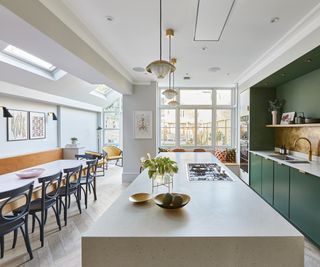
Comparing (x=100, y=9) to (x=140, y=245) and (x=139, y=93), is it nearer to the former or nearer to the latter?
(x=140, y=245)

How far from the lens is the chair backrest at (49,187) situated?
2488mm

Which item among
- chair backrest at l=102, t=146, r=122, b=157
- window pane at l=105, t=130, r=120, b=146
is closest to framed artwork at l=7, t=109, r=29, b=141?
chair backrest at l=102, t=146, r=122, b=157

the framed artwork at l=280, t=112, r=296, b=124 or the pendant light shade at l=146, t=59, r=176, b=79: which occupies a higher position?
the pendant light shade at l=146, t=59, r=176, b=79

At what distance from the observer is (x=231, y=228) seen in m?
1.13

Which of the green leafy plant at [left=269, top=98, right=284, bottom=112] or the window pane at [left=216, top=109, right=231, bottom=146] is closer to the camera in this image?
the green leafy plant at [left=269, top=98, right=284, bottom=112]

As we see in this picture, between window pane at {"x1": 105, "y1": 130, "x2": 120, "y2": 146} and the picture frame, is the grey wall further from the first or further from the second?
the picture frame

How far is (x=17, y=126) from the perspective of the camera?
187 inches

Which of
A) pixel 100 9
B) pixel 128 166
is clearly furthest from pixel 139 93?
pixel 100 9

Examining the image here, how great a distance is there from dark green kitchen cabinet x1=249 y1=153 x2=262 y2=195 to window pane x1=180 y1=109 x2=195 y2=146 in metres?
2.42

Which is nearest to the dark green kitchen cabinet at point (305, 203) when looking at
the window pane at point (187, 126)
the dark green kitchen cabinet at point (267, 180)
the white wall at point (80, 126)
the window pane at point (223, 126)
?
the dark green kitchen cabinet at point (267, 180)

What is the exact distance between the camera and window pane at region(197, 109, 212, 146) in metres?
6.66

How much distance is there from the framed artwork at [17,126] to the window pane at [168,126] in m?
4.01

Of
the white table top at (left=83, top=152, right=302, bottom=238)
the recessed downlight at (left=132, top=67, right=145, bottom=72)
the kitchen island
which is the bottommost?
the kitchen island

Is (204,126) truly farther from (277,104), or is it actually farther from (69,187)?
(69,187)
